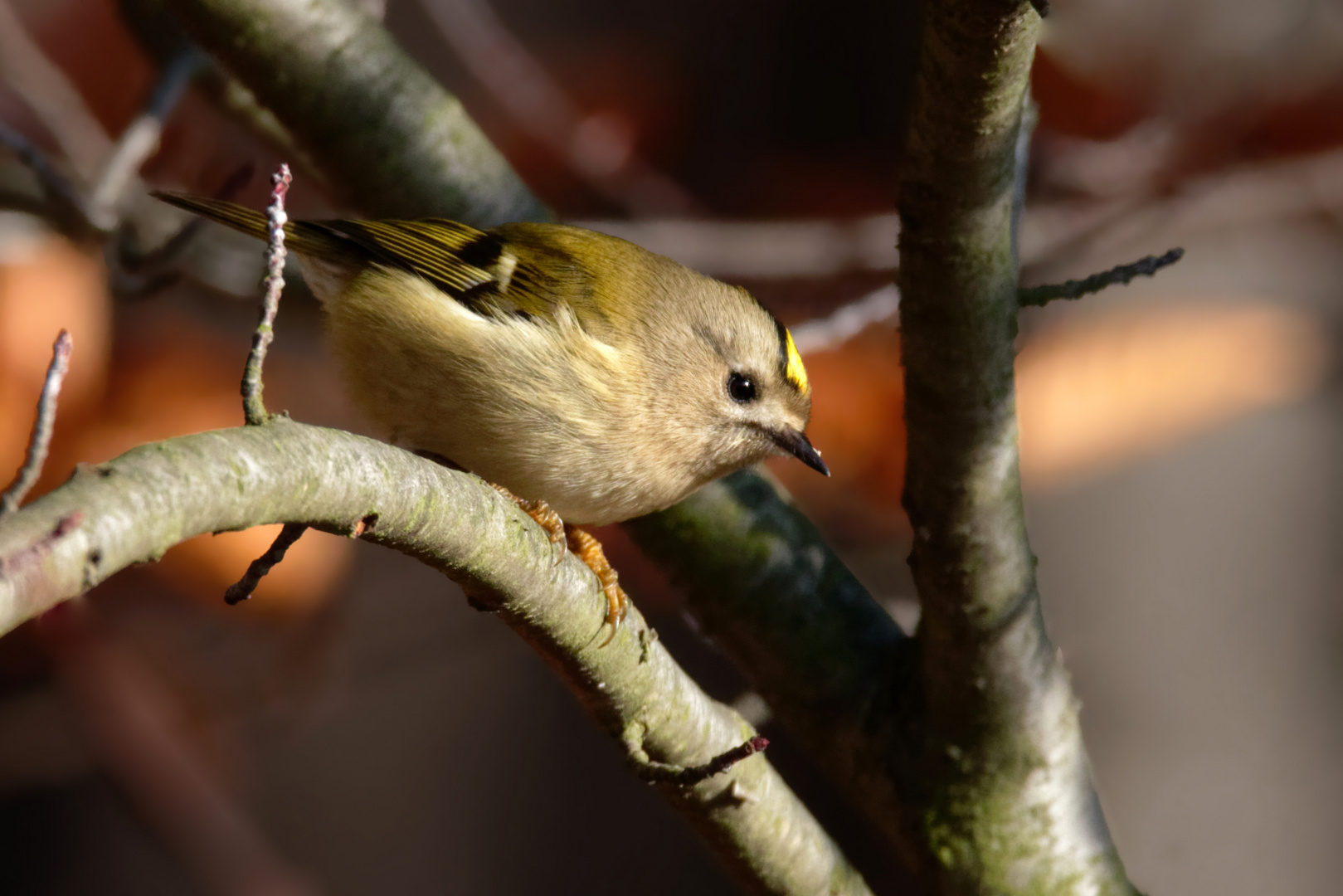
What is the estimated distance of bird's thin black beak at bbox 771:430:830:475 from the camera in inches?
69.8

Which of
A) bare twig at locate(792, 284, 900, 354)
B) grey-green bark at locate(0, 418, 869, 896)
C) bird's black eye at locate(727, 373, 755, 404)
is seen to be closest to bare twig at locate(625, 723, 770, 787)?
grey-green bark at locate(0, 418, 869, 896)

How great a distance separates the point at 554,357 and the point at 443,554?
0.55 meters

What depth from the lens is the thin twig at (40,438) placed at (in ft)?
2.07

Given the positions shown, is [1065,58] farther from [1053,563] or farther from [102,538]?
[102,538]

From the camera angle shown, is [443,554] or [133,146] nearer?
[443,554]

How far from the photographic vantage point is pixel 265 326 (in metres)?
0.83

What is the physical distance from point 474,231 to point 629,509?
52cm

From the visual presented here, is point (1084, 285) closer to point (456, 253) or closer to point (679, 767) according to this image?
point (679, 767)

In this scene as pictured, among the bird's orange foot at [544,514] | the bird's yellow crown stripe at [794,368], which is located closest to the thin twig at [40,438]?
the bird's orange foot at [544,514]

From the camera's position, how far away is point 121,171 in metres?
1.97

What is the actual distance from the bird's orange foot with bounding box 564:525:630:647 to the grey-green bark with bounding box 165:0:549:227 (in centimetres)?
54

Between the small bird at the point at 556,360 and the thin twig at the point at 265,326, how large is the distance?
0.58 meters

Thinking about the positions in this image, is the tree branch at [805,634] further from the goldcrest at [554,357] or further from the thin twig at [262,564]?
the thin twig at [262,564]

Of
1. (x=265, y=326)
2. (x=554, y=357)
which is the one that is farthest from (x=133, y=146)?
(x=265, y=326)
